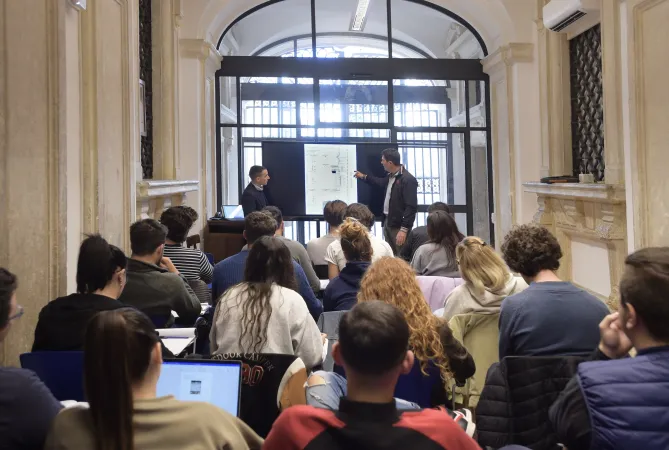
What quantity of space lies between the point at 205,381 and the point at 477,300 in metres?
1.37

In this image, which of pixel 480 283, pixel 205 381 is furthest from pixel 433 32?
pixel 205 381

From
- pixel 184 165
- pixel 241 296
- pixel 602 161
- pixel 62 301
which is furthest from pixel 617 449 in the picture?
pixel 184 165

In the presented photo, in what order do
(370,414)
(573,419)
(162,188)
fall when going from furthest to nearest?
1. (162,188)
2. (573,419)
3. (370,414)

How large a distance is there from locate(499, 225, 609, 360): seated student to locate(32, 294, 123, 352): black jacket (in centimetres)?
147

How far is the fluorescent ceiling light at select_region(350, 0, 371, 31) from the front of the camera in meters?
8.87

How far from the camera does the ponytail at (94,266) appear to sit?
250 centimetres

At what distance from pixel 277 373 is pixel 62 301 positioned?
849 mm

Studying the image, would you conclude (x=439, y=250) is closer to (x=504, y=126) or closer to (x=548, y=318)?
(x=548, y=318)

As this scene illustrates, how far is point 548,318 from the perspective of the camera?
2.34m

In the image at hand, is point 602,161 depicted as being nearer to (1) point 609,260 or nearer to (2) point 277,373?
(1) point 609,260

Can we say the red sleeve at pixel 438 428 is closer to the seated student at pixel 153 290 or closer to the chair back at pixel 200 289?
the seated student at pixel 153 290

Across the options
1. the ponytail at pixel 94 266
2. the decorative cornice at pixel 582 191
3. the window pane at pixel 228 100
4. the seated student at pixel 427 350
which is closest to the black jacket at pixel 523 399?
the seated student at pixel 427 350

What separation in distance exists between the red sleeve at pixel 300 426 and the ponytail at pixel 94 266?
1.43 meters

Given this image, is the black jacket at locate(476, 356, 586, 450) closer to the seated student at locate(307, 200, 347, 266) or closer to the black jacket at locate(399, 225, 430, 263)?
the seated student at locate(307, 200, 347, 266)
